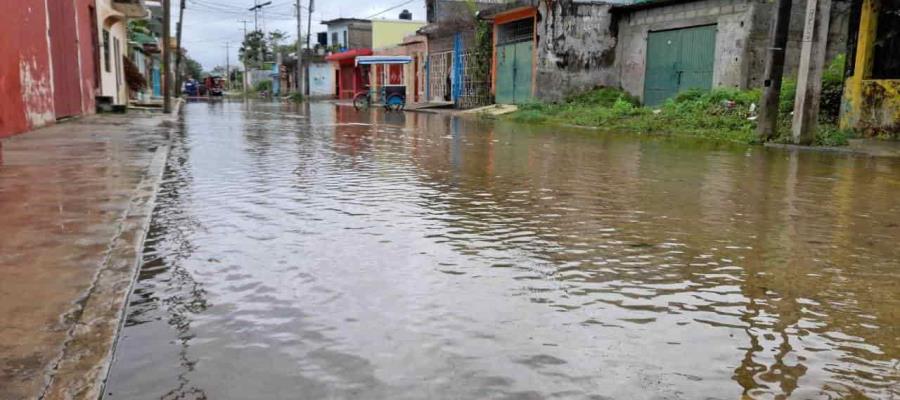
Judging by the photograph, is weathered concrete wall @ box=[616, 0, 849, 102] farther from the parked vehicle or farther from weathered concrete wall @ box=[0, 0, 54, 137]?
the parked vehicle

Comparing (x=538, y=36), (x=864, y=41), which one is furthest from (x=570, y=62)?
(x=864, y=41)

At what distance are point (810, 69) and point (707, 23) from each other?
23.0 feet

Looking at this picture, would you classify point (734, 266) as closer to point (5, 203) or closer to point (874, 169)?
point (5, 203)

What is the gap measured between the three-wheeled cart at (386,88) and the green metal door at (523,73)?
18.0 feet

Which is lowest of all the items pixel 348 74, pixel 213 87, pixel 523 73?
pixel 213 87

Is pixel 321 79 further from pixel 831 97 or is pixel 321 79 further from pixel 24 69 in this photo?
pixel 831 97

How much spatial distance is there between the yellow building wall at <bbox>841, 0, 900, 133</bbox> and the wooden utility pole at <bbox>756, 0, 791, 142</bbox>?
2264 mm

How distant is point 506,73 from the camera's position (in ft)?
85.9

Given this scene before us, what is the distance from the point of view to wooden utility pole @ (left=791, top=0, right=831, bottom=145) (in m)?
11.1

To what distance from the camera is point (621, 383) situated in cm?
239

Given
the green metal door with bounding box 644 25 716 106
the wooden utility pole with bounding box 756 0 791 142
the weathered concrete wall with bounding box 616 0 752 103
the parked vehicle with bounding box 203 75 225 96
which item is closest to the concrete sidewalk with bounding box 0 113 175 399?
the wooden utility pole with bounding box 756 0 791 142

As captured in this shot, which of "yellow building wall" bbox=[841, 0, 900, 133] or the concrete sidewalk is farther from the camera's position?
"yellow building wall" bbox=[841, 0, 900, 133]

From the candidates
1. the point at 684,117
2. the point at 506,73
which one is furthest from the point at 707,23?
the point at 506,73

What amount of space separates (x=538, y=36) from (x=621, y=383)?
2217 cm
